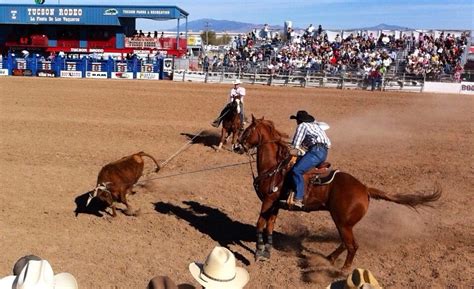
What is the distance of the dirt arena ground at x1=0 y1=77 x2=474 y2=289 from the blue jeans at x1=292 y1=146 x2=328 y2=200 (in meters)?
1.07

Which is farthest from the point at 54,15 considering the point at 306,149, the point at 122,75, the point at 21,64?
the point at 306,149

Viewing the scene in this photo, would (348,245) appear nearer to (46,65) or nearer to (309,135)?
(309,135)

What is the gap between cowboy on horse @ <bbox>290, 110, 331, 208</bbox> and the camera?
7664 mm

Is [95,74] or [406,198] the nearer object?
[406,198]

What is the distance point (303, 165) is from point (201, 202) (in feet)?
10.7

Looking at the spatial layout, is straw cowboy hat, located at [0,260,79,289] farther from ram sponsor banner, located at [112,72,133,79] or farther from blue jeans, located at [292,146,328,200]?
ram sponsor banner, located at [112,72,133,79]

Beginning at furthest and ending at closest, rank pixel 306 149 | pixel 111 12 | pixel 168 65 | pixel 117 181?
1. pixel 111 12
2. pixel 168 65
3. pixel 117 181
4. pixel 306 149

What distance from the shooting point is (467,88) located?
32.2 meters

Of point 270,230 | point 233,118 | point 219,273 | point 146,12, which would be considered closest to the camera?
point 219,273

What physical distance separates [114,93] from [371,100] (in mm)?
11983

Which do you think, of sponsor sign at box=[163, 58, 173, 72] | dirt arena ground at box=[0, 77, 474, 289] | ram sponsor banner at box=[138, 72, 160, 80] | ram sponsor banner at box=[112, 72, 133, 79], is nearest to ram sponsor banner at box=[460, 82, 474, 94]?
dirt arena ground at box=[0, 77, 474, 289]

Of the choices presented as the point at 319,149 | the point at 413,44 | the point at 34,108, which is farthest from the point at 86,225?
the point at 413,44

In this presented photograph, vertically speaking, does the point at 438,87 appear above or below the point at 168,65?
below

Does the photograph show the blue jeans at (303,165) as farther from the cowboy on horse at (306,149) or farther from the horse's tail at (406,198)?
the horse's tail at (406,198)
